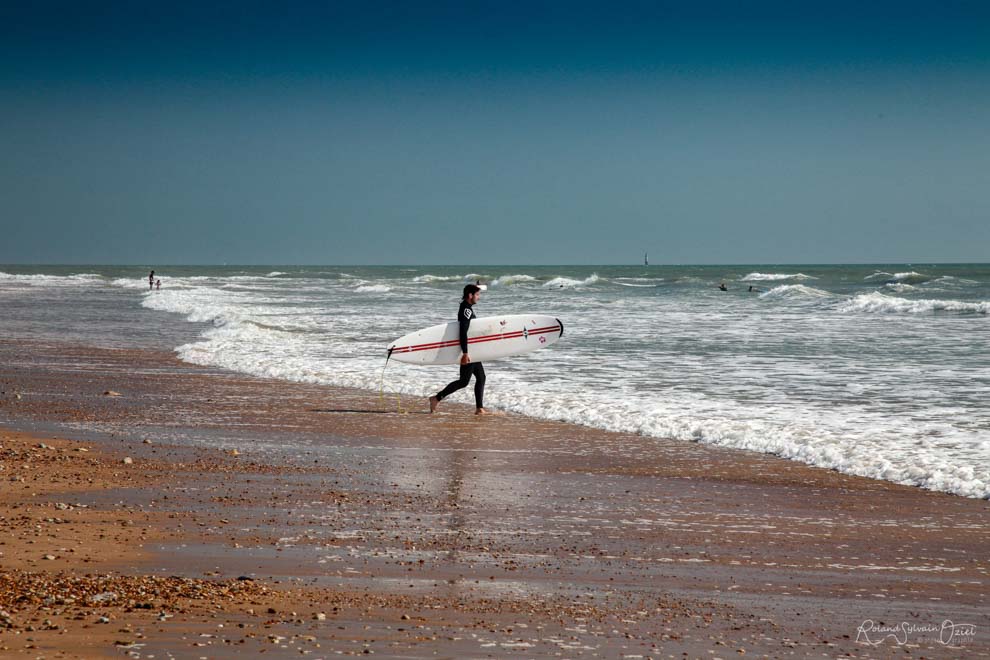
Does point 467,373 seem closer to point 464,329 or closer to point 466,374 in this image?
point 466,374

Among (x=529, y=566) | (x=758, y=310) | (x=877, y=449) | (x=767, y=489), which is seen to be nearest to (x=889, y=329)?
(x=758, y=310)

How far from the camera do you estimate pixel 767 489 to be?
7551 mm

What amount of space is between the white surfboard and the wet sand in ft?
10.9

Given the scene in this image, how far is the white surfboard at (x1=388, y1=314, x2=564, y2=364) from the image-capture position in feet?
43.4

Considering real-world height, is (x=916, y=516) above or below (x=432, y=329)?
below

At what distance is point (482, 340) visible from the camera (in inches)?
542

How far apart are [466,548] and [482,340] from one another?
8250 millimetres

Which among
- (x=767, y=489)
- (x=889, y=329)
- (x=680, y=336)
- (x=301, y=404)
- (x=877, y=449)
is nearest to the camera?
(x=767, y=489)

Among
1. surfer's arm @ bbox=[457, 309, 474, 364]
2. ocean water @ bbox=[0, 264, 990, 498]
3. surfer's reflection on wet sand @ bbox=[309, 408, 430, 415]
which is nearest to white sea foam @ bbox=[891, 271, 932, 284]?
ocean water @ bbox=[0, 264, 990, 498]

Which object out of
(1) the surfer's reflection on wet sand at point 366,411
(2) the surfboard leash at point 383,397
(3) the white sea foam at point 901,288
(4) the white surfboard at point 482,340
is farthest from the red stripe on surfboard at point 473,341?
(3) the white sea foam at point 901,288

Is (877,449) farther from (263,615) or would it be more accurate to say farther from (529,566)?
(263,615)

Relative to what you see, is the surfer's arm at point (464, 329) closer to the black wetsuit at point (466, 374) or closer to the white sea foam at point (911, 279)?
the black wetsuit at point (466, 374)

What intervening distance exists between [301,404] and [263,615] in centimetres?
819

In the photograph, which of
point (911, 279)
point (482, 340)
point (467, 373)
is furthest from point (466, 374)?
point (911, 279)
